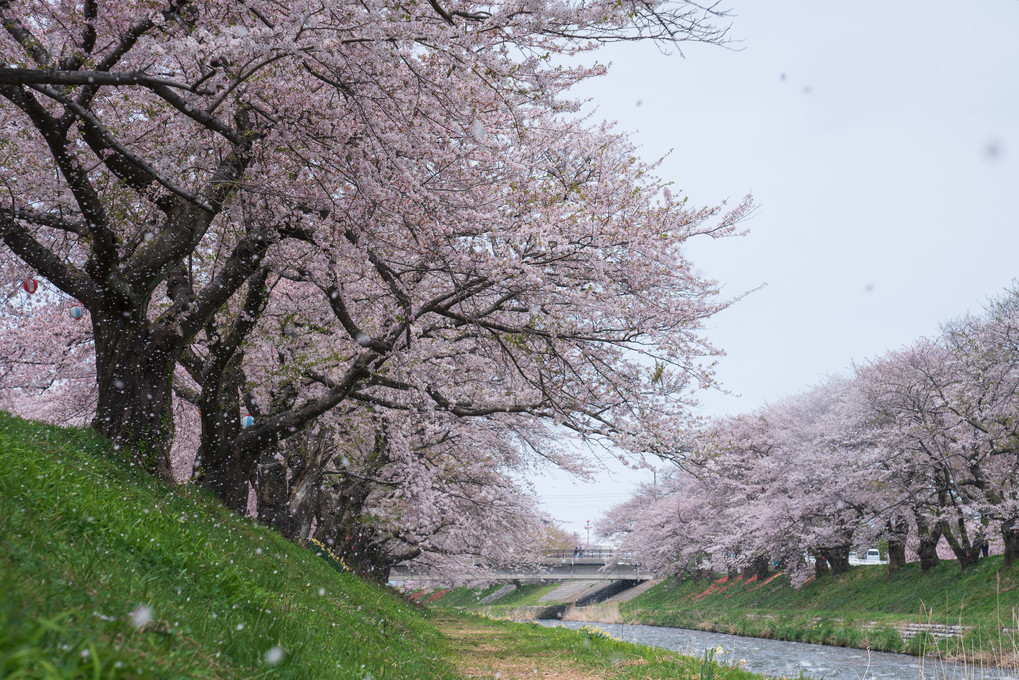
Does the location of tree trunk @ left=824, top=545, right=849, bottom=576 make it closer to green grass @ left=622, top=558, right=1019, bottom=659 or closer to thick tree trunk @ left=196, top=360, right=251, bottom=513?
green grass @ left=622, top=558, right=1019, bottom=659

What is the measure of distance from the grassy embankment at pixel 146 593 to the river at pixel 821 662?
762 centimetres

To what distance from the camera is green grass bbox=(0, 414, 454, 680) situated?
245cm

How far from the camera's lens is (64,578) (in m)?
3.35

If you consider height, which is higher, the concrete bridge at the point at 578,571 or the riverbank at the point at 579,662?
the riverbank at the point at 579,662

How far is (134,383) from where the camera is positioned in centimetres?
1011

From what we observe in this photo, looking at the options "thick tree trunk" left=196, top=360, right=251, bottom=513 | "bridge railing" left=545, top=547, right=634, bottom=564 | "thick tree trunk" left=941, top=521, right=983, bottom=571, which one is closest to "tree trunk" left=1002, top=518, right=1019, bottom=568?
"thick tree trunk" left=941, top=521, right=983, bottom=571

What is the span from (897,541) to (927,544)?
1.37 m

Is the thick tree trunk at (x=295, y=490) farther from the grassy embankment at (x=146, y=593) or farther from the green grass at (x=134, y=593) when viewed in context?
the green grass at (x=134, y=593)

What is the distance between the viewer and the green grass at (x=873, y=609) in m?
18.5

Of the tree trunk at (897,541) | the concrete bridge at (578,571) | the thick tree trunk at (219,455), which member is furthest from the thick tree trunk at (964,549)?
the concrete bridge at (578,571)

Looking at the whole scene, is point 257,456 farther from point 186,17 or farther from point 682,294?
point 682,294

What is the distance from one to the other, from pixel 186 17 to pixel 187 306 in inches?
168

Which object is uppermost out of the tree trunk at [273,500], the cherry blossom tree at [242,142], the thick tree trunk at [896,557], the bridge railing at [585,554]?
the cherry blossom tree at [242,142]

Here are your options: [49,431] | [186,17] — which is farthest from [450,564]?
[186,17]
